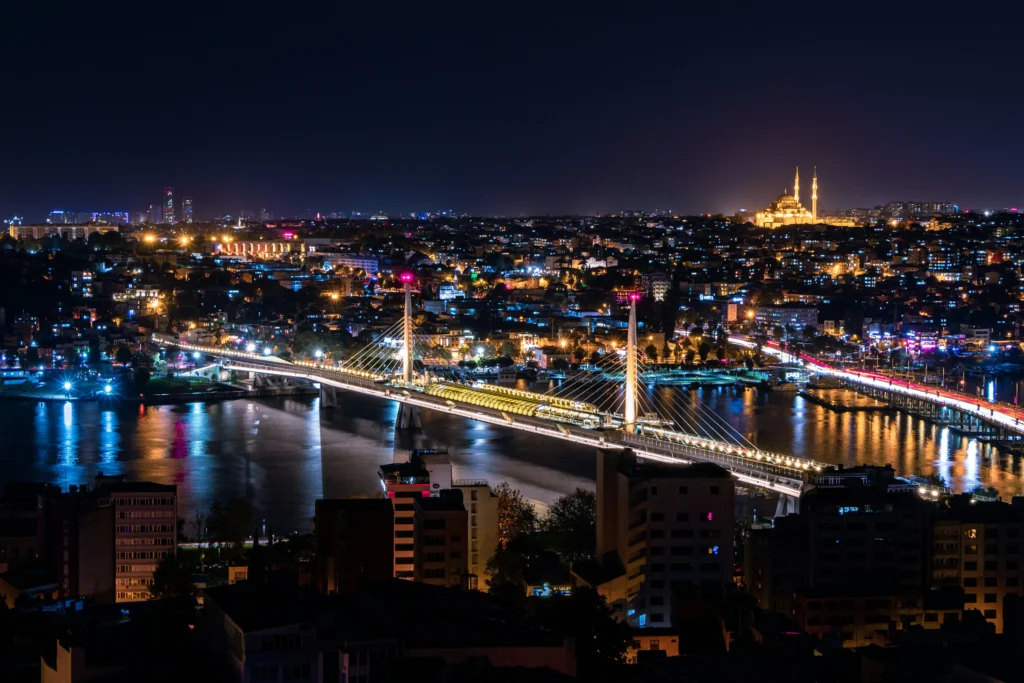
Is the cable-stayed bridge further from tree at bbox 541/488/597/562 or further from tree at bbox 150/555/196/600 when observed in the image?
tree at bbox 150/555/196/600

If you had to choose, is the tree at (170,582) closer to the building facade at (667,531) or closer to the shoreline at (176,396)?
the building facade at (667,531)

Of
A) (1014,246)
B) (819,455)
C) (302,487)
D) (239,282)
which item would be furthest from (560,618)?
(1014,246)

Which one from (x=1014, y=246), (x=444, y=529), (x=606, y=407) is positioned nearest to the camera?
(x=444, y=529)

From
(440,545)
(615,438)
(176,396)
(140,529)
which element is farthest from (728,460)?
(176,396)

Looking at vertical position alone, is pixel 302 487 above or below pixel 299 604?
below

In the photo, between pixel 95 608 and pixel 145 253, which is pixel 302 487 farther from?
pixel 145 253

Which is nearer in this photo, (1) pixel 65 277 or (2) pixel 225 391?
(2) pixel 225 391

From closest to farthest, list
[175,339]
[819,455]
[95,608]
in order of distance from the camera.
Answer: [95,608], [819,455], [175,339]
